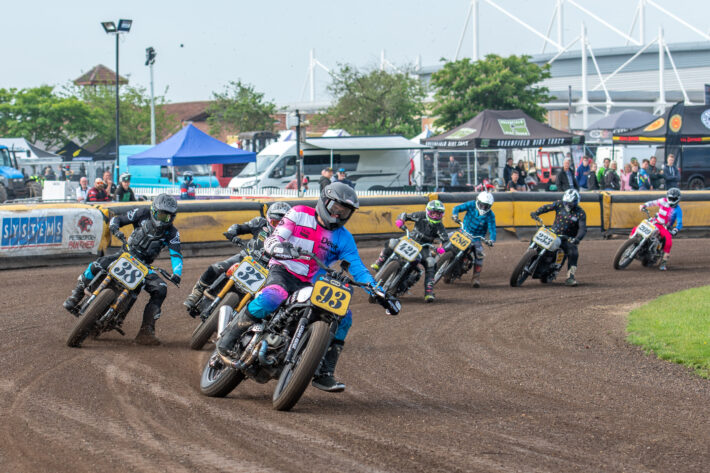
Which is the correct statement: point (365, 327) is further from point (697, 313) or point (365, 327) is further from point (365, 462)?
point (365, 462)


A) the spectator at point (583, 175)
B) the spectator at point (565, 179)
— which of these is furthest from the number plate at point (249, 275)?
the spectator at point (583, 175)

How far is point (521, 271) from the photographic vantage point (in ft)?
51.4

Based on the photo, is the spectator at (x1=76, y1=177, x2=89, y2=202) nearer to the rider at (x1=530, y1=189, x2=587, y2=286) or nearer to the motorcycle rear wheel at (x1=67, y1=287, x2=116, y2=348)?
the rider at (x1=530, y1=189, x2=587, y2=286)

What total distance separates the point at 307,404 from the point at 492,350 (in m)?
3.40

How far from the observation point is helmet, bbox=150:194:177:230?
33.6 feet

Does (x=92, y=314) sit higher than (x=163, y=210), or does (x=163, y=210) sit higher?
(x=163, y=210)

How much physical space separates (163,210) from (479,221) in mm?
7287

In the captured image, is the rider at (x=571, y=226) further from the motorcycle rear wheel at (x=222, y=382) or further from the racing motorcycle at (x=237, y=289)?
the motorcycle rear wheel at (x=222, y=382)

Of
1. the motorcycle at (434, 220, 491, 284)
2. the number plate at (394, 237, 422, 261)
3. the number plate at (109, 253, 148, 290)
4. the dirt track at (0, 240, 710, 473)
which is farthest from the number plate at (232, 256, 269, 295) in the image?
the motorcycle at (434, 220, 491, 284)

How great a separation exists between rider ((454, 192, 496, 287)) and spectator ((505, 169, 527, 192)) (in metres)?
9.14

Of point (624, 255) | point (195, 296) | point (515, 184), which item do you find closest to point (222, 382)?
point (195, 296)

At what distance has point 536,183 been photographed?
29.6 m

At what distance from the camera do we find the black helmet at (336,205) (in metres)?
7.20

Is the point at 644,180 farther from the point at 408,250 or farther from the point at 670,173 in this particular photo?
the point at 408,250
